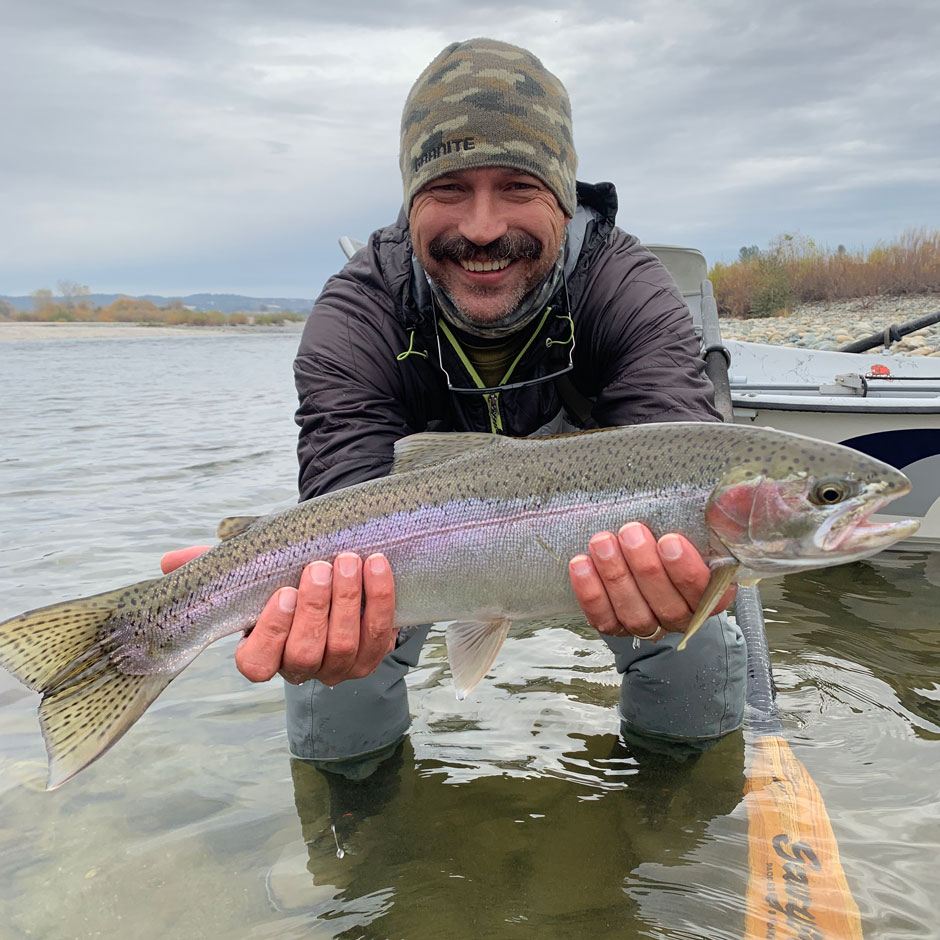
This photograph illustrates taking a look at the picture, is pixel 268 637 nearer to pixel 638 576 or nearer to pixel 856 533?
pixel 638 576

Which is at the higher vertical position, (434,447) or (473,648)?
(434,447)

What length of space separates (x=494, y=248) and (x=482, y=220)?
110mm

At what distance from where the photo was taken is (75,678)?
2.40m

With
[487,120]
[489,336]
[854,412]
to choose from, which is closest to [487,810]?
[489,336]

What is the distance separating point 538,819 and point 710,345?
370 centimetres

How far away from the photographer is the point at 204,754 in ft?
11.4

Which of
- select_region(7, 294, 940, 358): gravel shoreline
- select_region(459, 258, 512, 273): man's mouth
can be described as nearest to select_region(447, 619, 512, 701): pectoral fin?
Result: select_region(459, 258, 512, 273): man's mouth

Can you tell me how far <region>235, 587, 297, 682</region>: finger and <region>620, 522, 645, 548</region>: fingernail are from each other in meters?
0.95

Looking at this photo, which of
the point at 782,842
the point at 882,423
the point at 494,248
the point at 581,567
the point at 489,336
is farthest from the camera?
the point at 882,423

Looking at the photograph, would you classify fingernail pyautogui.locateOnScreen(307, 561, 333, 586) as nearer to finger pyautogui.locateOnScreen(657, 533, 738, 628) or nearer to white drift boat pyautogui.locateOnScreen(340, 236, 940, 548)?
finger pyautogui.locateOnScreen(657, 533, 738, 628)

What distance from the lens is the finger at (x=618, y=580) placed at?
228cm

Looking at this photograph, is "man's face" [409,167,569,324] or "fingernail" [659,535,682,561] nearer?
"fingernail" [659,535,682,561]

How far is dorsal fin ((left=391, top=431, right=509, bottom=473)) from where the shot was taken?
2553mm

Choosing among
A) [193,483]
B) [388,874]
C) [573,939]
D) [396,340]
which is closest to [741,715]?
[573,939]
